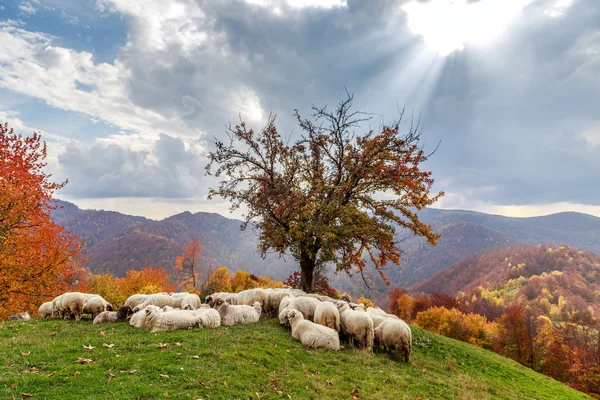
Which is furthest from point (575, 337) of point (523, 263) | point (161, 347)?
point (523, 263)

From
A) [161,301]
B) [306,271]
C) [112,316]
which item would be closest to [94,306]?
[112,316]

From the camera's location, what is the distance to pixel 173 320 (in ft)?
44.4

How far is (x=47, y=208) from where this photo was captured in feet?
76.4

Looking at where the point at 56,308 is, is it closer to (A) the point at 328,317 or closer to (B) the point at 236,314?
(B) the point at 236,314

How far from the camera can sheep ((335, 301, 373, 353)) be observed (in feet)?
46.0

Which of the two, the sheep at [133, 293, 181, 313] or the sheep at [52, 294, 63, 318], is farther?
the sheep at [133, 293, 181, 313]

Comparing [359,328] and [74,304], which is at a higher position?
[74,304]

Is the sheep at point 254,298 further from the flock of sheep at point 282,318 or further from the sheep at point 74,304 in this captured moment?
the sheep at point 74,304

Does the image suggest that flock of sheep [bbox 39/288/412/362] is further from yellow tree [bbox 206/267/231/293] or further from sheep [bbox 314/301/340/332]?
yellow tree [bbox 206/267/231/293]

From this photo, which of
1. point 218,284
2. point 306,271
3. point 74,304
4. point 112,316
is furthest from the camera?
point 218,284

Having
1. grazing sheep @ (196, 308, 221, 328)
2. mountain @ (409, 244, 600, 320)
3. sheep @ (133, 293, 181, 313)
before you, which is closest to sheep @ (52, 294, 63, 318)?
sheep @ (133, 293, 181, 313)

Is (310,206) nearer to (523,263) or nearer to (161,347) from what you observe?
(161,347)

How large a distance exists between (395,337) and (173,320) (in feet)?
31.4

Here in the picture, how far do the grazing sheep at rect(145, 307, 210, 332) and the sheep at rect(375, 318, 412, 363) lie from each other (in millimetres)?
8095
